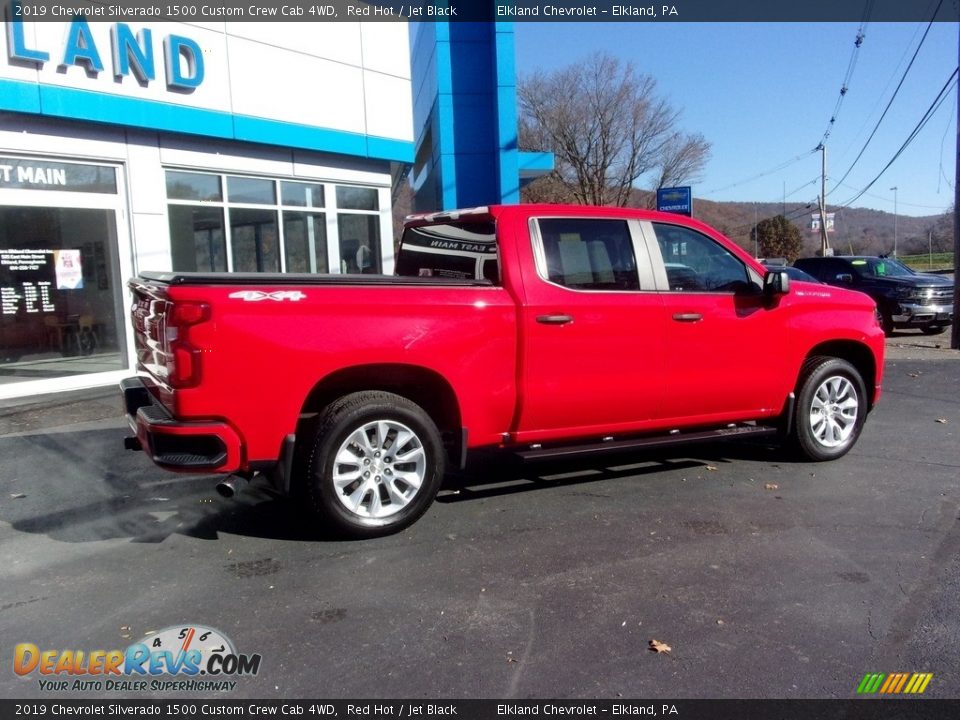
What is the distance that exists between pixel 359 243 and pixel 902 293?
1103 centimetres

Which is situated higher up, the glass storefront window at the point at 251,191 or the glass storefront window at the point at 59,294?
the glass storefront window at the point at 251,191

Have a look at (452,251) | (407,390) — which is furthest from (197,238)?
(407,390)

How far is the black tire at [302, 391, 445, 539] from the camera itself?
4441mm

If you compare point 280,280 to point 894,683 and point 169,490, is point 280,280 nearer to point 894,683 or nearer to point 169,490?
point 169,490

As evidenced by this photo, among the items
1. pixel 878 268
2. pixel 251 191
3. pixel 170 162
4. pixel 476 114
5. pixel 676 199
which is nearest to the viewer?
pixel 170 162

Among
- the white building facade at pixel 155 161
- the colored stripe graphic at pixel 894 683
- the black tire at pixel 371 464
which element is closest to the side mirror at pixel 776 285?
the black tire at pixel 371 464

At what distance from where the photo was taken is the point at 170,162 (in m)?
11.0

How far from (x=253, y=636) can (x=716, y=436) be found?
3.53m

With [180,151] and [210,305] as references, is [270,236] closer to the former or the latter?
[180,151]

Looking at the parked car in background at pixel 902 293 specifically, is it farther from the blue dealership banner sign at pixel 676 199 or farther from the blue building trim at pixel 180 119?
the blue building trim at pixel 180 119

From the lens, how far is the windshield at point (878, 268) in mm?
16766

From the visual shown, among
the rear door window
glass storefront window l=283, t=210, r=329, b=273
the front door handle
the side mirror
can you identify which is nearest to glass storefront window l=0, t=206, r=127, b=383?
glass storefront window l=283, t=210, r=329, b=273

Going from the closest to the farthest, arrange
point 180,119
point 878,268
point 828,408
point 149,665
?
point 149,665, point 828,408, point 180,119, point 878,268

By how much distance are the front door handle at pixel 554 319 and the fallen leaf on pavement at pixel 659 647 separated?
2231mm
